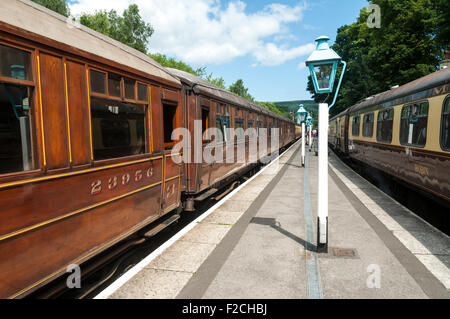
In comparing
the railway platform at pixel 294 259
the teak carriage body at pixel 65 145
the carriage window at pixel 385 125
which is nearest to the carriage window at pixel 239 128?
the railway platform at pixel 294 259

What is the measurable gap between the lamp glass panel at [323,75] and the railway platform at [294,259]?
2.66 meters

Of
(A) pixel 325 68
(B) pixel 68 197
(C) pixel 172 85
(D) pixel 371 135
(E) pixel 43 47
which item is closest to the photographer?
(E) pixel 43 47

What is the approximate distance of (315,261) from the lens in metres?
4.37

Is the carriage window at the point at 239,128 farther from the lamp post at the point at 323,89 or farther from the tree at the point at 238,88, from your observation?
the tree at the point at 238,88

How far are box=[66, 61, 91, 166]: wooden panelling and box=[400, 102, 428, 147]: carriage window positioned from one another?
22.8 ft

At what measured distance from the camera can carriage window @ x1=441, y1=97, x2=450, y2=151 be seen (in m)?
5.71

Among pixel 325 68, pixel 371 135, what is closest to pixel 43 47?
pixel 325 68

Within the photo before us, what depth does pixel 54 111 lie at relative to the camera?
3.08m

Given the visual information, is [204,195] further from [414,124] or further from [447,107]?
[414,124]

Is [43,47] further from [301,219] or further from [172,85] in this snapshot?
[301,219]

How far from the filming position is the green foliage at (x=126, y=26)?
43.5 metres

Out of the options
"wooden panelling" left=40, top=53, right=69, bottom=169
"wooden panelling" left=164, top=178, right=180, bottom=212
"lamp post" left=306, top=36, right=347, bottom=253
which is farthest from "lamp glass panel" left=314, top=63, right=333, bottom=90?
"wooden panelling" left=40, top=53, right=69, bottom=169

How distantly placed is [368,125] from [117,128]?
1112cm
